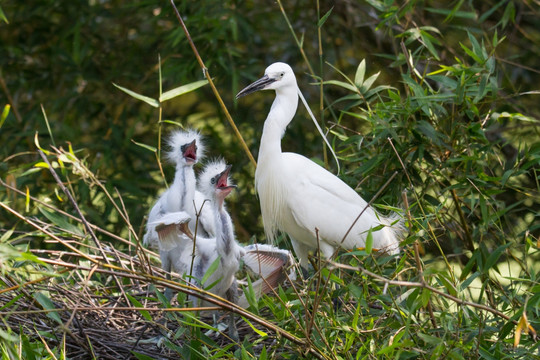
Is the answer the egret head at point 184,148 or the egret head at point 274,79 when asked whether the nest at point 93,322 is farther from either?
the egret head at point 274,79

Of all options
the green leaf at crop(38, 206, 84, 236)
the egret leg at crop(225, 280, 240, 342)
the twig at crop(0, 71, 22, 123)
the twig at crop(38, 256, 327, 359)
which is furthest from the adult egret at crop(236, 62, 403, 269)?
the twig at crop(0, 71, 22, 123)

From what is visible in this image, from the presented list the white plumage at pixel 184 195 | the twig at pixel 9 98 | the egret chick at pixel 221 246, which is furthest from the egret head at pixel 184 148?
the twig at pixel 9 98

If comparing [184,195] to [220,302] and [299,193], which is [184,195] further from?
[220,302]

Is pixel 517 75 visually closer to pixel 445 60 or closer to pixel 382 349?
pixel 445 60

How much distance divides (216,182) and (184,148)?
0.29 m

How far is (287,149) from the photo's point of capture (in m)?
4.11

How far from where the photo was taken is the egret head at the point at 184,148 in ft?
8.40

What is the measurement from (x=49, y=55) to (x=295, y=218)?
209 centimetres

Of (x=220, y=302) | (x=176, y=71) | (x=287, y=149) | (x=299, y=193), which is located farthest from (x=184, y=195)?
(x=287, y=149)

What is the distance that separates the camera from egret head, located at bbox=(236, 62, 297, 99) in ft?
8.29

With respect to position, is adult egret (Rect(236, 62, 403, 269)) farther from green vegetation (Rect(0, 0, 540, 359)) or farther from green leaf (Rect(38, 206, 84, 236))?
green leaf (Rect(38, 206, 84, 236))

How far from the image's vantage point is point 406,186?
8.23 ft

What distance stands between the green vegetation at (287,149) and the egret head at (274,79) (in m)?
0.11

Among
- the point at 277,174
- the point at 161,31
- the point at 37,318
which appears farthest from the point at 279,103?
the point at 161,31
